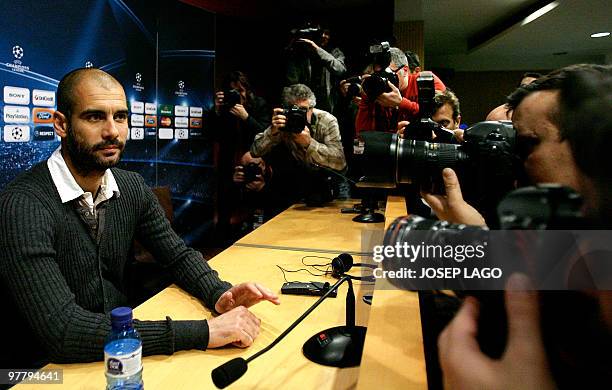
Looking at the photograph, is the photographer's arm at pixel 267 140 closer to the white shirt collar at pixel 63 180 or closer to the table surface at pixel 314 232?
the table surface at pixel 314 232

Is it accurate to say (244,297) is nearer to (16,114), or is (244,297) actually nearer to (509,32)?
(16,114)

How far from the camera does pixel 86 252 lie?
3.95 ft

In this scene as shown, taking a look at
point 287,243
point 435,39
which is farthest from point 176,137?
point 435,39

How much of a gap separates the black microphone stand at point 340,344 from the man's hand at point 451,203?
306 mm

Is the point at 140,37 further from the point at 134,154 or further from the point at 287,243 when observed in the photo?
the point at 287,243

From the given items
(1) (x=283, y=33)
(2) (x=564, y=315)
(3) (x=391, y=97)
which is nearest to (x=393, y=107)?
(3) (x=391, y=97)

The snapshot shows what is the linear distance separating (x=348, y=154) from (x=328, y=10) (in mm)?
2209

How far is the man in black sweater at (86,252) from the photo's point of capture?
941 millimetres

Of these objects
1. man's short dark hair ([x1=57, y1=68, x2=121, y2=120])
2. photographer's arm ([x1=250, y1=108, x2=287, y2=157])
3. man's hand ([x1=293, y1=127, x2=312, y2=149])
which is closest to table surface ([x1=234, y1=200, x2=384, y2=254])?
man's hand ([x1=293, y1=127, x2=312, y2=149])

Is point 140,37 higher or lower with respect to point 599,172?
higher

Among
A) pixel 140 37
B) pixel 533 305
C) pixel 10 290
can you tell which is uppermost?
pixel 140 37

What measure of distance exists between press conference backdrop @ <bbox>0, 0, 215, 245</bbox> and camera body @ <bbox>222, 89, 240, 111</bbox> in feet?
0.85

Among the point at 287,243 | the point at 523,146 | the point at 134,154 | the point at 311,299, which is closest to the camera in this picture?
the point at 523,146

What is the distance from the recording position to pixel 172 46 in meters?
3.47
